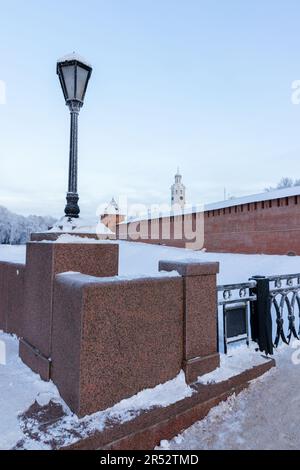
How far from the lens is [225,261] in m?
19.4

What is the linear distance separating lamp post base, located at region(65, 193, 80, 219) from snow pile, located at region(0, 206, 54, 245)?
6066 centimetres

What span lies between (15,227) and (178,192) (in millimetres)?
35471

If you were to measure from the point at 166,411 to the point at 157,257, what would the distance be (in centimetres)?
2209

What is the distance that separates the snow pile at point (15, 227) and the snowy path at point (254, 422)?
2421 inches

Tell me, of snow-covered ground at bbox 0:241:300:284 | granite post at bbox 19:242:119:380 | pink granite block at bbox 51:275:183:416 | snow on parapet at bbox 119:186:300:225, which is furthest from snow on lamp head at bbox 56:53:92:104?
snow on parapet at bbox 119:186:300:225

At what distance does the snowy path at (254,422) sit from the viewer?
86.5 inches

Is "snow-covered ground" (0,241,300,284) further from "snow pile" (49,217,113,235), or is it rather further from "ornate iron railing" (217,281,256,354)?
"snow pile" (49,217,113,235)

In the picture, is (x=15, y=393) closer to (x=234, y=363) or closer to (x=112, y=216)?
(x=234, y=363)

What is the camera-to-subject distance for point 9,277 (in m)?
4.00

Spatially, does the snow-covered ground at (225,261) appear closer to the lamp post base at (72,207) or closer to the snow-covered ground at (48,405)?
the lamp post base at (72,207)

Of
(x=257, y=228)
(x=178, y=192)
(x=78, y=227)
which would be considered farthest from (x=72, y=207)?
(x=178, y=192)

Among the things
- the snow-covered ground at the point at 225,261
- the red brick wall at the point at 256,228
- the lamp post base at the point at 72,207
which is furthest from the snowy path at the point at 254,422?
the red brick wall at the point at 256,228

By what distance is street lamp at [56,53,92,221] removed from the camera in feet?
9.80
